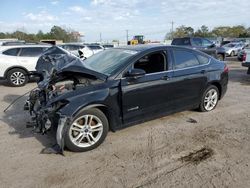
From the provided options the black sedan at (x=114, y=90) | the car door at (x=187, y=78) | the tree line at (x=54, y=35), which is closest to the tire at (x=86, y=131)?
the black sedan at (x=114, y=90)

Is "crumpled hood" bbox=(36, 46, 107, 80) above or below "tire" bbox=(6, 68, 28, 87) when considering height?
above

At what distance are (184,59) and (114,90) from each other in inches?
75.2

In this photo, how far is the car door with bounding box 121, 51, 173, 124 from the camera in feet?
15.3

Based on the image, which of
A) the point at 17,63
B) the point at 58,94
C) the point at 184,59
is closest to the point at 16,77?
the point at 17,63

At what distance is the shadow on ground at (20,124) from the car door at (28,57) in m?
3.53

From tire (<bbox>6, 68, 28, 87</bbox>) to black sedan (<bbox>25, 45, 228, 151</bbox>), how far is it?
5190 millimetres

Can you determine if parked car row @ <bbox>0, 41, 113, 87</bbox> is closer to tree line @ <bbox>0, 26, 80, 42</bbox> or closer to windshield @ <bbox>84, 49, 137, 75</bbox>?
windshield @ <bbox>84, 49, 137, 75</bbox>

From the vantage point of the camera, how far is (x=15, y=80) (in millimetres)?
10711

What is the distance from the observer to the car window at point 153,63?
5.11 meters

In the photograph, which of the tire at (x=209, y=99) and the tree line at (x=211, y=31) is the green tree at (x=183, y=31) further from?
the tire at (x=209, y=99)

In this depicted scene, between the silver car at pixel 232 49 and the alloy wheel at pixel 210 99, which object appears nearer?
the alloy wheel at pixel 210 99

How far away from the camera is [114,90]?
450 cm

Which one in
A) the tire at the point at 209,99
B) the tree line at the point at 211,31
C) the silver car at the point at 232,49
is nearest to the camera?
the tire at the point at 209,99

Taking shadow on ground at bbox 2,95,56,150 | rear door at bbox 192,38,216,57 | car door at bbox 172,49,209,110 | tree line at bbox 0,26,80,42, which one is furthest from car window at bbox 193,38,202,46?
tree line at bbox 0,26,80,42
